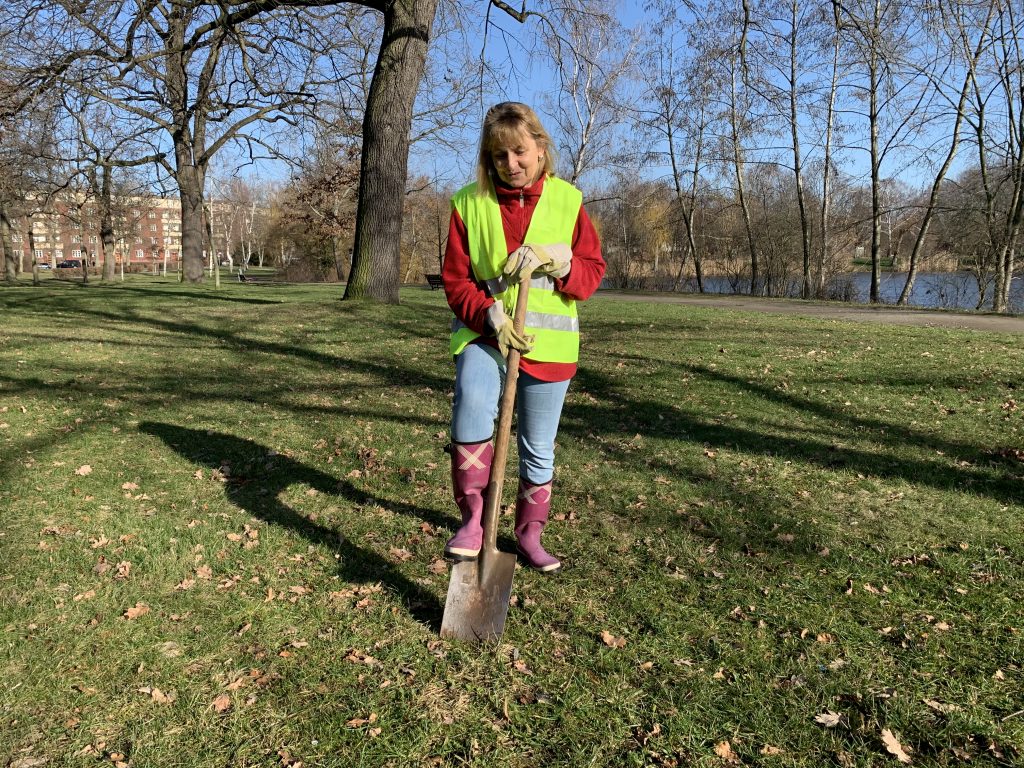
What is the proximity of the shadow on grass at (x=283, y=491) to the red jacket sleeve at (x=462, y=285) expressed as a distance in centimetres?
126

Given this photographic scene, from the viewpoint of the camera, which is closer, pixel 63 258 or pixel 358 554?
pixel 358 554

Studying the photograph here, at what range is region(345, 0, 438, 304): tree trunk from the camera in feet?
41.2

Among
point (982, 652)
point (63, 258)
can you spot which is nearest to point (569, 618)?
point (982, 652)

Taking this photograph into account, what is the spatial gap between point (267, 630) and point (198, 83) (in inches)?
849

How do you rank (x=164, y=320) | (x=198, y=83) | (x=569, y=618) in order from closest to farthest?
(x=569, y=618)
(x=164, y=320)
(x=198, y=83)

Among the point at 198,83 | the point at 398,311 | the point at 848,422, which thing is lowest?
the point at 848,422

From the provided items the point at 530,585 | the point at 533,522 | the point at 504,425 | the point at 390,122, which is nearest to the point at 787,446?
the point at 533,522

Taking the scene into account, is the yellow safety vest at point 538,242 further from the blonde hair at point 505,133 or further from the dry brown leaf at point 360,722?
the dry brown leaf at point 360,722

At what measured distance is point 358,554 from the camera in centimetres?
352

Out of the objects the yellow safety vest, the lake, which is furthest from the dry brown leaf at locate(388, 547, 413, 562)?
the lake

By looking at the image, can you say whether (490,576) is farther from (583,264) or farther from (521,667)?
(583,264)

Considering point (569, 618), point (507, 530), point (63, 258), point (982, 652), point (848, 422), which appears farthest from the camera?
point (63, 258)

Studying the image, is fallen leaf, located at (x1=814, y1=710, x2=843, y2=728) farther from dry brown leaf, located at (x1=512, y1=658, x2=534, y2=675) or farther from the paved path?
the paved path

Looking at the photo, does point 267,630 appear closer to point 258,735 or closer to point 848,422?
point 258,735
